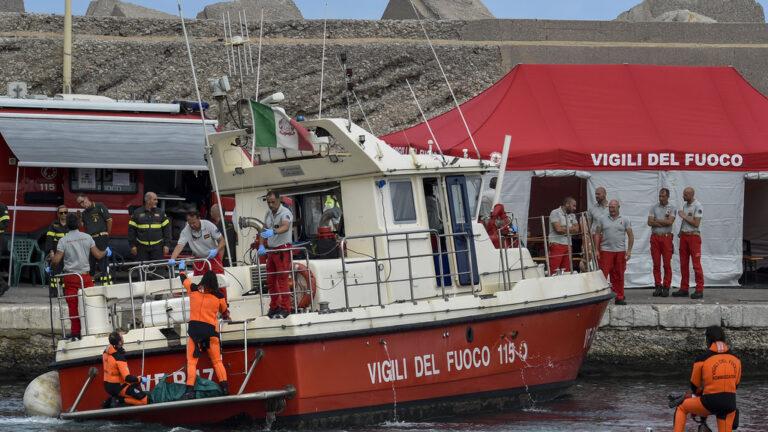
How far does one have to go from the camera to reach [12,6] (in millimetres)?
30312

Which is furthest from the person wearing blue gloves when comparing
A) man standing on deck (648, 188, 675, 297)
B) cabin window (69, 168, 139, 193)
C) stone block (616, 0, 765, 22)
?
stone block (616, 0, 765, 22)

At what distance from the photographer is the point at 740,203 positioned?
19188 millimetres

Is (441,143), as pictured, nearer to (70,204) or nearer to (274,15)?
(70,204)

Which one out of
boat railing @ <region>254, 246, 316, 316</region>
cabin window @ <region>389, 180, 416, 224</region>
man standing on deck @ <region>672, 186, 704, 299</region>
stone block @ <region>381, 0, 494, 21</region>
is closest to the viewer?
boat railing @ <region>254, 246, 316, 316</region>

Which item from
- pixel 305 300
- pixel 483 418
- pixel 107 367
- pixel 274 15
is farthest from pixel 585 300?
pixel 274 15

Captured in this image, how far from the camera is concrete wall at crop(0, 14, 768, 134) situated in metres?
25.4

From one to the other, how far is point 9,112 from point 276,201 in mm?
7733

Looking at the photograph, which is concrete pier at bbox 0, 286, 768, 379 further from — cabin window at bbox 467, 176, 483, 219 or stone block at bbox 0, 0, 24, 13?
stone block at bbox 0, 0, 24, 13

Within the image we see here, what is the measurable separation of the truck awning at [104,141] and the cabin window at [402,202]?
6.37 meters

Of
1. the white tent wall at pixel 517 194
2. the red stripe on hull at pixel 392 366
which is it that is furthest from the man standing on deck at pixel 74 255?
the white tent wall at pixel 517 194

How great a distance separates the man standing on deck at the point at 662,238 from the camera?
58.3 feet

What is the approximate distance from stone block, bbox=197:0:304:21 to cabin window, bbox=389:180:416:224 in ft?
57.5

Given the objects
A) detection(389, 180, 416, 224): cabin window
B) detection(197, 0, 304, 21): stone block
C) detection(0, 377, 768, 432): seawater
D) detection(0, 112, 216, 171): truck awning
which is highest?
detection(197, 0, 304, 21): stone block

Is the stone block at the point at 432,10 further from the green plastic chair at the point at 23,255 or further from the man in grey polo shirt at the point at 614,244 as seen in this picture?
the man in grey polo shirt at the point at 614,244
